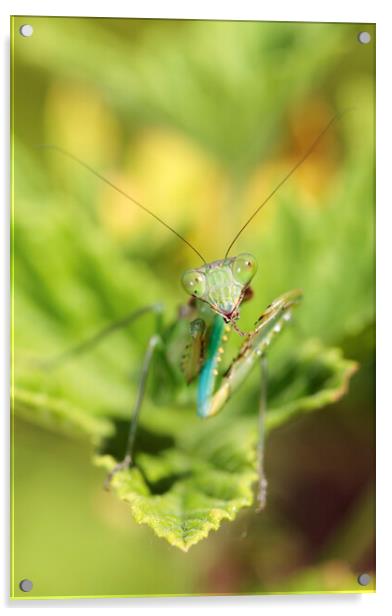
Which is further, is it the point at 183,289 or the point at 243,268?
the point at 183,289

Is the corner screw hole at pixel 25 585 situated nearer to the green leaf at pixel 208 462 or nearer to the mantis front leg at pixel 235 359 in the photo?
the green leaf at pixel 208 462

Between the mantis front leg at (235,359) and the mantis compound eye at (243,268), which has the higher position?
the mantis compound eye at (243,268)

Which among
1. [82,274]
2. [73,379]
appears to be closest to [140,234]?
[82,274]

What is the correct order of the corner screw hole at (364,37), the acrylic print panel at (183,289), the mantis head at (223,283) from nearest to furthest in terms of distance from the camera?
the mantis head at (223,283) < the acrylic print panel at (183,289) < the corner screw hole at (364,37)

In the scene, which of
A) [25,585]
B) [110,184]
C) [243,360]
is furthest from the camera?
[110,184]

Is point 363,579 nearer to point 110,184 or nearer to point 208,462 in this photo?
point 208,462

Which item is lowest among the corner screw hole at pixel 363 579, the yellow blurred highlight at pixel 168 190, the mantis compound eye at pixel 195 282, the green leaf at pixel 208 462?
the corner screw hole at pixel 363 579

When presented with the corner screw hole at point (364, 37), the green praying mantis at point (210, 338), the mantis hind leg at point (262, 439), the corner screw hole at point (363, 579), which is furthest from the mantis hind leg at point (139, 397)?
the corner screw hole at point (364, 37)

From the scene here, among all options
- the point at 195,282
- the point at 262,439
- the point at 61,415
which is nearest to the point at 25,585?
the point at 61,415
